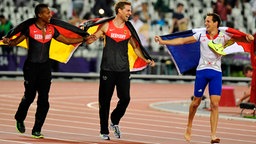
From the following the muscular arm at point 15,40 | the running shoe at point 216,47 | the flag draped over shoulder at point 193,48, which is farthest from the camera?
the flag draped over shoulder at point 193,48

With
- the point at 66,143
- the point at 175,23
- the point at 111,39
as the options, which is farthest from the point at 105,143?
the point at 175,23

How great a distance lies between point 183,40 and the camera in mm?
16828

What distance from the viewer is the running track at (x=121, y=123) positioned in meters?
16.5

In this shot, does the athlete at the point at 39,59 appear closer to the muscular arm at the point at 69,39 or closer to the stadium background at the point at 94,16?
the muscular arm at the point at 69,39

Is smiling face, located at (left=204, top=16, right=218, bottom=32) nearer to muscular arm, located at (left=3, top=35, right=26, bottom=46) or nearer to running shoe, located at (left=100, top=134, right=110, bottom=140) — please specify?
running shoe, located at (left=100, top=134, right=110, bottom=140)

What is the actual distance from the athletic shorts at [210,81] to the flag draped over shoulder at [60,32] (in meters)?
2.06

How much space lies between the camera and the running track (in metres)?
16.5

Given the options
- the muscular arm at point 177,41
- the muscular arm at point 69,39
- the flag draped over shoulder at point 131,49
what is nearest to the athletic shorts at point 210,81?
the muscular arm at point 177,41

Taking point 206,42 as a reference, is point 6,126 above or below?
below

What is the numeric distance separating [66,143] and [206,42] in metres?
2.78

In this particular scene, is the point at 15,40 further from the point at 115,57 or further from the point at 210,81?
the point at 210,81

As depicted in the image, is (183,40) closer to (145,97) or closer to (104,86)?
(104,86)

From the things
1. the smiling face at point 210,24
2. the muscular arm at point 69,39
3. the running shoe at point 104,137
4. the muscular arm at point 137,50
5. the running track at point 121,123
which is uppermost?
the smiling face at point 210,24

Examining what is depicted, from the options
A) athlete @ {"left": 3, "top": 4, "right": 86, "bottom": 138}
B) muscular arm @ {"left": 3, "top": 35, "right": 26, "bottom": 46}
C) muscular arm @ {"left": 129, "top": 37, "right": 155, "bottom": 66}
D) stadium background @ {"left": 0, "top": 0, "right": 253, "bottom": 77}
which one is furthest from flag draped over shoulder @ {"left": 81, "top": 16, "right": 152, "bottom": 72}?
stadium background @ {"left": 0, "top": 0, "right": 253, "bottom": 77}
